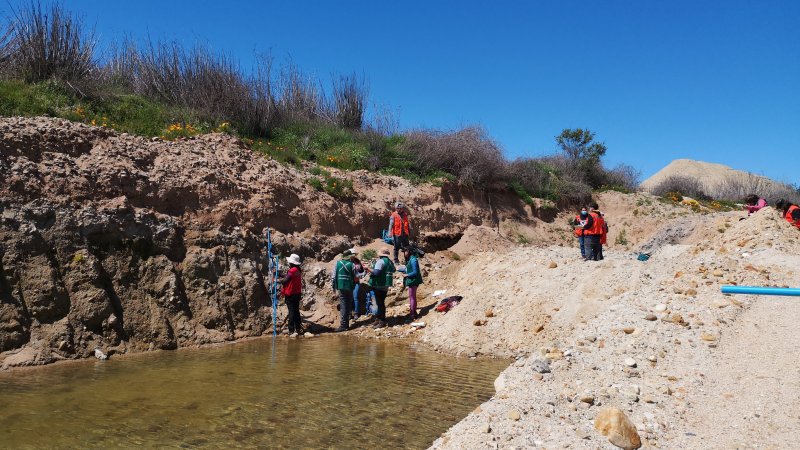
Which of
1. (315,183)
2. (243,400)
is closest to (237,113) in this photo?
(315,183)

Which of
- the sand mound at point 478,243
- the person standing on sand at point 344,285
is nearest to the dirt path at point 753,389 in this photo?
the person standing on sand at point 344,285

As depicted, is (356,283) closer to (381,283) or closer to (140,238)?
(381,283)

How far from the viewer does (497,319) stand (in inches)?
432

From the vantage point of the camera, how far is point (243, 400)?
6738 millimetres

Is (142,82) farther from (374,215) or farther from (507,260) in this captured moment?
(507,260)

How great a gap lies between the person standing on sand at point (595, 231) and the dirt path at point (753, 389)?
510 cm

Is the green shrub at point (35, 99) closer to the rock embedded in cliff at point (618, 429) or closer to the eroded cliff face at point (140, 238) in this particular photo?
the eroded cliff face at point (140, 238)

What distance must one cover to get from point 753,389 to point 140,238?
10.0 meters

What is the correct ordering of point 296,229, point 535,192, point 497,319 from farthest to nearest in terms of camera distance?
1. point 535,192
2. point 296,229
3. point 497,319

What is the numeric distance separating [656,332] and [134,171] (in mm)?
10380

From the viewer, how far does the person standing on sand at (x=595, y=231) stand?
11.9 meters

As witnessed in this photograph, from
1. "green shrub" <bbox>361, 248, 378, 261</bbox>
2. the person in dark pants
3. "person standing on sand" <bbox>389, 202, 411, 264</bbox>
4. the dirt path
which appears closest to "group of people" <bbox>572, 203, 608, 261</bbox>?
"person standing on sand" <bbox>389, 202, 411, 264</bbox>

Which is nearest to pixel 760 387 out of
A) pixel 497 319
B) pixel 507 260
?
pixel 497 319

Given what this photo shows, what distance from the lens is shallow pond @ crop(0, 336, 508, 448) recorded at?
553 cm
